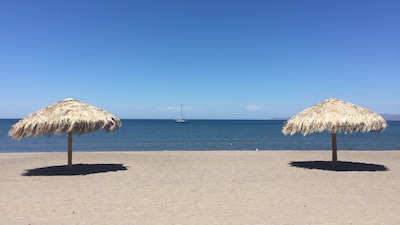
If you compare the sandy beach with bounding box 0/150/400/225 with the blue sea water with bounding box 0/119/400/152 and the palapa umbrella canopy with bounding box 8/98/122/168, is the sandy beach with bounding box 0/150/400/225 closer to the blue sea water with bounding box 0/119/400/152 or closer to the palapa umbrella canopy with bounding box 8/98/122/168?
the palapa umbrella canopy with bounding box 8/98/122/168

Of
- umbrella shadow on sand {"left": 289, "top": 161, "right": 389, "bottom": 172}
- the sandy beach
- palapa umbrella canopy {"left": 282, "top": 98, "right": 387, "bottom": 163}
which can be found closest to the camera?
the sandy beach

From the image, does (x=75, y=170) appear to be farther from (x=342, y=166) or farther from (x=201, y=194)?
(x=342, y=166)

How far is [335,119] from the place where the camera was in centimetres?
1065

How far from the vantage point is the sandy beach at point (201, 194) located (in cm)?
550

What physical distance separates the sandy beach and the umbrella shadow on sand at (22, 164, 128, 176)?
0.03 m

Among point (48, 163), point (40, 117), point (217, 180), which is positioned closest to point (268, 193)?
point (217, 180)

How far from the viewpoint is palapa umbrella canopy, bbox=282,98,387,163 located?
416 inches

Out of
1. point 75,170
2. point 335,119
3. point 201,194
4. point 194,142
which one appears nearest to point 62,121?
point 75,170

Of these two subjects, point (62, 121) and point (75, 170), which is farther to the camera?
point (75, 170)

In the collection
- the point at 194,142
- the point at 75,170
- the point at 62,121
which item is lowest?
the point at 194,142

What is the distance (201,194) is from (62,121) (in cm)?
500

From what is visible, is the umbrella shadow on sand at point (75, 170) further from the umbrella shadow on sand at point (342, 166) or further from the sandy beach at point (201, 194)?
the umbrella shadow on sand at point (342, 166)

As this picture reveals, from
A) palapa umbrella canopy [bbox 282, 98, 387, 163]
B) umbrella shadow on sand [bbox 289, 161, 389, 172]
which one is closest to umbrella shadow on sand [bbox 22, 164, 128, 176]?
palapa umbrella canopy [bbox 282, 98, 387, 163]

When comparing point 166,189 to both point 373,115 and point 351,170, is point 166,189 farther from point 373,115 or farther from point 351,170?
point 373,115
